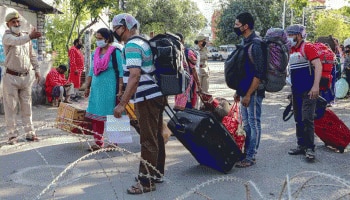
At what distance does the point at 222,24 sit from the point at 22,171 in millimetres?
46265

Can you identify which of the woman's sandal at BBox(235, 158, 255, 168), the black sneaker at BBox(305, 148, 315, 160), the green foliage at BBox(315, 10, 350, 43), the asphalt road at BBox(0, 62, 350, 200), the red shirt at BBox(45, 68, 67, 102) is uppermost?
the green foliage at BBox(315, 10, 350, 43)

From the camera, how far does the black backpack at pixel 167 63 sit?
4.10 metres

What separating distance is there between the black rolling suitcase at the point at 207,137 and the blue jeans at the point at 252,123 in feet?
1.10

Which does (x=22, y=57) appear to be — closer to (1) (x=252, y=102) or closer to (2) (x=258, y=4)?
(1) (x=252, y=102)

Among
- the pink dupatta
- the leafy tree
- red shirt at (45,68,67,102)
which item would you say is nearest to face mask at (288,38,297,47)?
the pink dupatta

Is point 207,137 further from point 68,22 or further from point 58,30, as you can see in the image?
point 58,30

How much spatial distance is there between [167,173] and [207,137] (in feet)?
2.25

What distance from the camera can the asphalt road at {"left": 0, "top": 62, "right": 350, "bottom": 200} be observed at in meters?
4.19

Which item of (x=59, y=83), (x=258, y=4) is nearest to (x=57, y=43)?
(x=59, y=83)

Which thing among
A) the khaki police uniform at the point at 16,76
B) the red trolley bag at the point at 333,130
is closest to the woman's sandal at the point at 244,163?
the red trolley bag at the point at 333,130

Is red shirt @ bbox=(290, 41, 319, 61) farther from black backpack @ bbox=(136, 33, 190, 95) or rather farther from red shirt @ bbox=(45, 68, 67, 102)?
red shirt @ bbox=(45, 68, 67, 102)

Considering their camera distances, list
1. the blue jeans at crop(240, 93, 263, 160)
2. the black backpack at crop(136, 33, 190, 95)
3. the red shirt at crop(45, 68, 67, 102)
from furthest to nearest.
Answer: the red shirt at crop(45, 68, 67, 102), the blue jeans at crop(240, 93, 263, 160), the black backpack at crop(136, 33, 190, 95)

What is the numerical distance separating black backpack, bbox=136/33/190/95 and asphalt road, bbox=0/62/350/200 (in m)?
0.81

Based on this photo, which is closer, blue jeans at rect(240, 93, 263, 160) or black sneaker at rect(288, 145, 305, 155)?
blue jeans at rect(240, 93, 263, 160)
